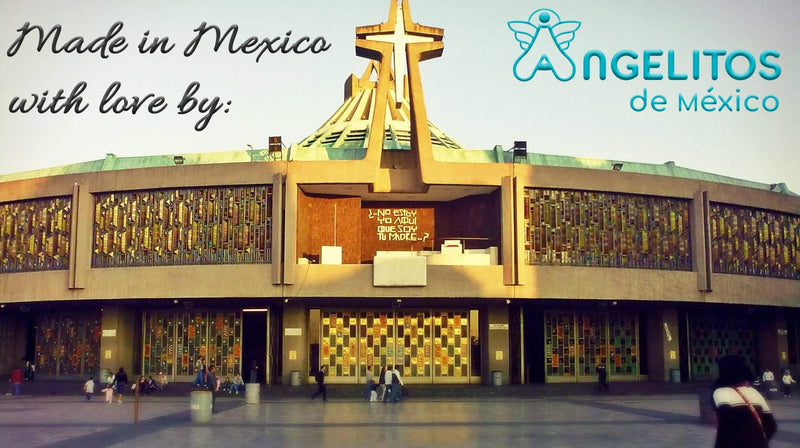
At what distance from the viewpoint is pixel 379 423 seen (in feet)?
83.0

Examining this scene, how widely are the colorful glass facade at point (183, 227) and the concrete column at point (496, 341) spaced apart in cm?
1127

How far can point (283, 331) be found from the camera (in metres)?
42.6

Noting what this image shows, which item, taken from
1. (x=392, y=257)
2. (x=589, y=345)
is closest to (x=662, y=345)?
(x=589, y=345)

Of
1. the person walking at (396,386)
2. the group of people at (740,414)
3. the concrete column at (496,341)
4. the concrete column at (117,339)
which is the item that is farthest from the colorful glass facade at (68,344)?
the group of people at (740,414)

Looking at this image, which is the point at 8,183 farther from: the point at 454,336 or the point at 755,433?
the point at 755,433

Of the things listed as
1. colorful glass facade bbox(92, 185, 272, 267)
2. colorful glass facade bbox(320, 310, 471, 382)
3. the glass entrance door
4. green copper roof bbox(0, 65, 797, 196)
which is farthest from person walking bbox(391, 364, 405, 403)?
the glass entrance door

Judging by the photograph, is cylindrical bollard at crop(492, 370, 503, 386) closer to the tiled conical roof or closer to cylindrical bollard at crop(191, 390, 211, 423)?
the tiled conical roof

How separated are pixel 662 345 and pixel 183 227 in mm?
24761

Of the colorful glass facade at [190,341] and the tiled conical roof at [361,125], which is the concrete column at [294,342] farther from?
the tiled conical roof at [361,125]

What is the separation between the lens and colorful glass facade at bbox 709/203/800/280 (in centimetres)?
4409

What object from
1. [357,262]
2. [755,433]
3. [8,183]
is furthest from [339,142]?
[755,433]

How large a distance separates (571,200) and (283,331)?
1533 cm

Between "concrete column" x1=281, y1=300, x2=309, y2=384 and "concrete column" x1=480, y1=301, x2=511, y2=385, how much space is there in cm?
890

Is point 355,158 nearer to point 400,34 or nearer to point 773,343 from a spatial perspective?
point 400,34
